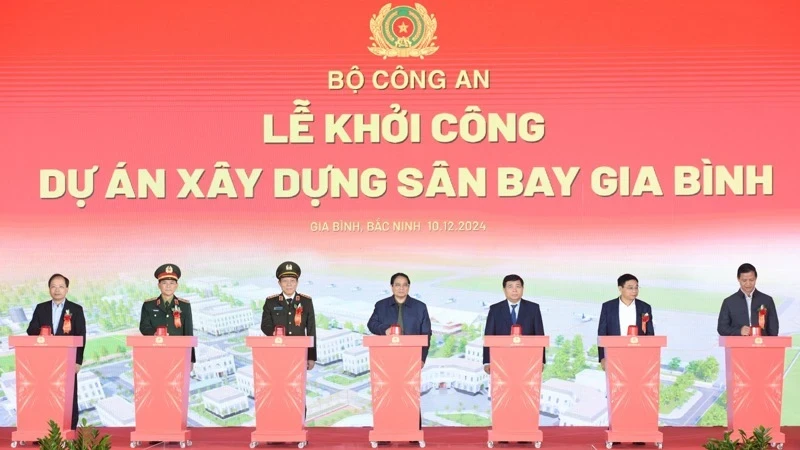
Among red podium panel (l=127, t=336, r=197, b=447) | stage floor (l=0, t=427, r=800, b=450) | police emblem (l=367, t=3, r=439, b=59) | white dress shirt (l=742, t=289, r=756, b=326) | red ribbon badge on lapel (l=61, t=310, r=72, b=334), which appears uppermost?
police emblem (l=367, t=3, r=439, b=59)

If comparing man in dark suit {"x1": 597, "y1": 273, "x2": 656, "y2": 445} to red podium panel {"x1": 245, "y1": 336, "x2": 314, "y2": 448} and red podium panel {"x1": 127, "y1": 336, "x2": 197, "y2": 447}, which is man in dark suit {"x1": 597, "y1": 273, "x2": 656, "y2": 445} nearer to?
red podium panel {"x1": 245, "y1": 336, "x2": 314, "y2": 448}

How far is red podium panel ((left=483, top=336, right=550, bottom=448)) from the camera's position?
5535mm

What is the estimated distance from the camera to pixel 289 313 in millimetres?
6062

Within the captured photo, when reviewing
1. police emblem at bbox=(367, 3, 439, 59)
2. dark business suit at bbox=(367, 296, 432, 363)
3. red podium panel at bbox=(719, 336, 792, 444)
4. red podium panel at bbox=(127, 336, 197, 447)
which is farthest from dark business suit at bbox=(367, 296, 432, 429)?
police emblem at bbox=(367, 3, 439, 59)

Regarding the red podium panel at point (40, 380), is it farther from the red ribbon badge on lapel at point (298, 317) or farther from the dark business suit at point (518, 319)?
the dark business suit at point (518, 319)

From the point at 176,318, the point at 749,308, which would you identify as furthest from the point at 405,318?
the point at 749,308

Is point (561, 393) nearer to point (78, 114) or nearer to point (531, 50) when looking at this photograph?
point (531, 50)

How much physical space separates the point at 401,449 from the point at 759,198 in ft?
11.3

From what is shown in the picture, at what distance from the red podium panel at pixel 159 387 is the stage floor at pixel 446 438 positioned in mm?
139

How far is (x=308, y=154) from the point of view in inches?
279

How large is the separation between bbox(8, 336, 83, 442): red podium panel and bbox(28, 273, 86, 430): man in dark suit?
414 millimetres

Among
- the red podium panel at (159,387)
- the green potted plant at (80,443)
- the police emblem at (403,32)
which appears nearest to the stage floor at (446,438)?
the red podium panel at (159,387)

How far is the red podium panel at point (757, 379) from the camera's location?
555 cm

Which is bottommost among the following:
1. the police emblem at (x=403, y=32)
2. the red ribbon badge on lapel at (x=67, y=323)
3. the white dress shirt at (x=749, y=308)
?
the red ribbon badge on lapel at (x=67, y=323)
